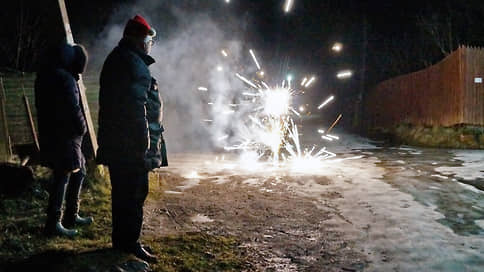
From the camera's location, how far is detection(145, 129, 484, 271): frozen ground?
364 cm

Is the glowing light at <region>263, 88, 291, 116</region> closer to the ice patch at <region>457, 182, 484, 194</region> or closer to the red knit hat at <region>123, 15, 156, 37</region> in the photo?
the ice patch at <region>457, 182, 484, 194</region>

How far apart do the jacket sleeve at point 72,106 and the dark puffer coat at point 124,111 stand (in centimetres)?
42

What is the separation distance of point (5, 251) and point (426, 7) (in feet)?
73.5

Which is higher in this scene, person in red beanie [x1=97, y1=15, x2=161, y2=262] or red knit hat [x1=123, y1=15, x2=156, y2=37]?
red knit hat [x1=123, y1=15, x2=156, y2=37]

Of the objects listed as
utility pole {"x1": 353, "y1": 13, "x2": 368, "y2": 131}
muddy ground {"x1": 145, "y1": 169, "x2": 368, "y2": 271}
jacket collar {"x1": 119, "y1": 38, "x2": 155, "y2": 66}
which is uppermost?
utility pole {"x1": 353, "y1": 13, "x2": 368, "y2": 131}

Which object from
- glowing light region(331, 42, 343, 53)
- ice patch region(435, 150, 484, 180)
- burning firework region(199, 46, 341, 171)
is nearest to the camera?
ice patch region(435, 150, 484, 180)

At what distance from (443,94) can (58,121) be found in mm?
14418

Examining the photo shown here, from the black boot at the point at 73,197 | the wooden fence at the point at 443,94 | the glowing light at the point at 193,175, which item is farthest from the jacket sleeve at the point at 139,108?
the wooden fence at the point at 443,94

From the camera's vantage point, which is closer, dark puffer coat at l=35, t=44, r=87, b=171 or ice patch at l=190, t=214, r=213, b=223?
dark puffer coat at l=35, t=44, r=87, b=171

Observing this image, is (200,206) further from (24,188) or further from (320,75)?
(320,75)

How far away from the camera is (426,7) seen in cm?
2055

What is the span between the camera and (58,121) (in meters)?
3.35

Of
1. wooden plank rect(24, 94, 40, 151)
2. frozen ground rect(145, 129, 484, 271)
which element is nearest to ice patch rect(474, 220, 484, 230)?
frozen ground rect(145, 129, 484, 271)

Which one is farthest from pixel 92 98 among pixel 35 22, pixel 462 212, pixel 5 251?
pixel 35 22
